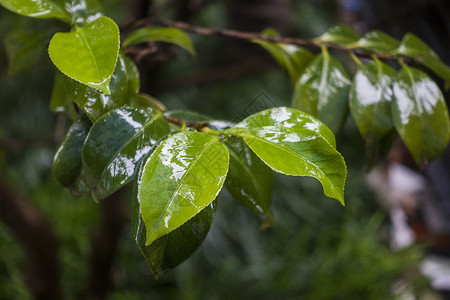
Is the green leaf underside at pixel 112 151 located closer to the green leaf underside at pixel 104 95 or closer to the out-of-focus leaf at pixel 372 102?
the green leaf underside at pixel 104 95

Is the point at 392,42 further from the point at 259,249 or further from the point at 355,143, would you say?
the point at 355,143

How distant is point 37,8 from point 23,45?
0.11 meters

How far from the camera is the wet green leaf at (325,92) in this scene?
0.32m

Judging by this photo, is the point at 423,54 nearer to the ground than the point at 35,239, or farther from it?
farther from it

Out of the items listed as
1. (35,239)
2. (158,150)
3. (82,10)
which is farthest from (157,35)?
(35,239)

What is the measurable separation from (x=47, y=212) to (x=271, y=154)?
1191mm

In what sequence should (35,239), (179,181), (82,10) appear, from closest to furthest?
(179,181)
(82,10)
(35,239)

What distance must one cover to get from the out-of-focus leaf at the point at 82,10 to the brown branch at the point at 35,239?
373 mm

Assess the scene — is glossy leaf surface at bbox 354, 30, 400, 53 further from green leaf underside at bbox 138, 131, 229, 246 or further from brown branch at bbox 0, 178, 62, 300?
brown branch at bbox 0, 178, 62, 300

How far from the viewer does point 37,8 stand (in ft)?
0.92

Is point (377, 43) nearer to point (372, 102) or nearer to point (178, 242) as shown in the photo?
point (372, 102)

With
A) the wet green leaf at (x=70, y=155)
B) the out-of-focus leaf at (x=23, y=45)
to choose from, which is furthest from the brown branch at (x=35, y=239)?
the wet green leaf at (x=70, y=155)

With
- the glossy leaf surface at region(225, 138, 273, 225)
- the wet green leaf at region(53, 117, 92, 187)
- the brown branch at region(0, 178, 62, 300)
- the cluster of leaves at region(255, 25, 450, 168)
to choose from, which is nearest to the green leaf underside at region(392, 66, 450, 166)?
the cluster of leaves at region(255, 25, 450, 168)

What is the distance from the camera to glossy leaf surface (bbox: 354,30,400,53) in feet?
1.19
